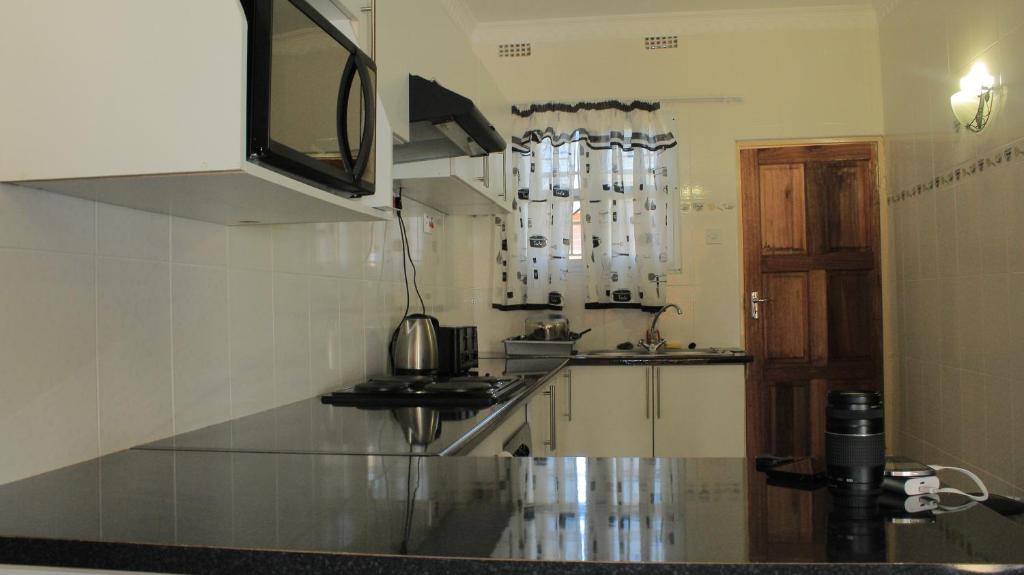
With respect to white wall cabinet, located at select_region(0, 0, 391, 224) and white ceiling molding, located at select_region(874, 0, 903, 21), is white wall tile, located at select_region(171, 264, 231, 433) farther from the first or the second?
white ceiling molding, located at select_region(874, 0, 903, 21)

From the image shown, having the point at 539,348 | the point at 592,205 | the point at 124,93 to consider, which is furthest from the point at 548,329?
the point at 124,93

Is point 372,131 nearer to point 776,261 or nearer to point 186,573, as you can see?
point 186,573

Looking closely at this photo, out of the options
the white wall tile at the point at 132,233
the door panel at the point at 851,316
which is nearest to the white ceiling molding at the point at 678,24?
the door panel at the point at 851,316

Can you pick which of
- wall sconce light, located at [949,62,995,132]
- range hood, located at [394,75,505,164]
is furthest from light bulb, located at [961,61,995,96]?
range hood, located at [394,75,505,164]

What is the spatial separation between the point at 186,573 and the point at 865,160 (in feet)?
14.7

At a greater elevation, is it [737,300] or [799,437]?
[737,300]

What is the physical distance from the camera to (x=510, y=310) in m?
4.55

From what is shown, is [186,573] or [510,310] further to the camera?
[510,310]

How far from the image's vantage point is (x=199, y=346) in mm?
1699

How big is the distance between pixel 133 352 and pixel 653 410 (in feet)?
9.43

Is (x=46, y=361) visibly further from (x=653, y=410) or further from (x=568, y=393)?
(x=653, y=410)

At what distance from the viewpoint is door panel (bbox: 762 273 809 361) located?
176 inches

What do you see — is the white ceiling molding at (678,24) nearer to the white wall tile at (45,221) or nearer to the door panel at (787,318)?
the door panel at (787,318)

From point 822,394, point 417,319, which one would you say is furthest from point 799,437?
point 417,319
